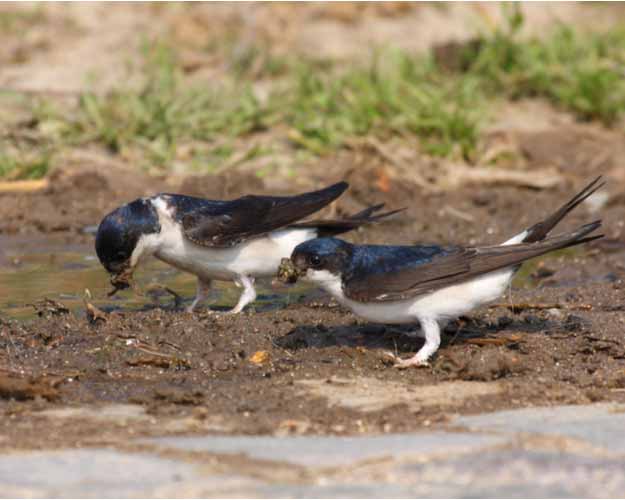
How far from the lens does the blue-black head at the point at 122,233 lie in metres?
6.18

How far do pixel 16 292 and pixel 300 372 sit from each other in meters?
2.48

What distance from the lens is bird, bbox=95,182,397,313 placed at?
6223mm

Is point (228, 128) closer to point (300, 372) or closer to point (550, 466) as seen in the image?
point (300, 372)

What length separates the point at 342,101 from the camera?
34.0 ft

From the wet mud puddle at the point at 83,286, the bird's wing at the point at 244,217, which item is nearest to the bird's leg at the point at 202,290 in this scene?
the wet mud puddle at the point at 83,286

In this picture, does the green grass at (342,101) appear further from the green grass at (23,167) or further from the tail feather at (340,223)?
the tail feather at (340,223)

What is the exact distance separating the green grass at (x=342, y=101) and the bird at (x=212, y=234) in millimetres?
3075

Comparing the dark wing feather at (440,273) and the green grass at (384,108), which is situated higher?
the dark wing feather at (440,273)

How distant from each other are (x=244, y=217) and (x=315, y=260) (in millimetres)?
1125

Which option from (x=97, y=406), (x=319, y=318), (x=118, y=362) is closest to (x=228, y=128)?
(x=319, y=318)

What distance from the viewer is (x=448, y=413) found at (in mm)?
4449

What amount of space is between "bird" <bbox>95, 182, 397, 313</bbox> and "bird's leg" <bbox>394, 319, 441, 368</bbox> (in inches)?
48.0

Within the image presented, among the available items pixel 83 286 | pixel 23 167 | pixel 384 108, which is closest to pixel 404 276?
pixel 83 286

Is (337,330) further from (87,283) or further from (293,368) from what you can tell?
(87,283)
